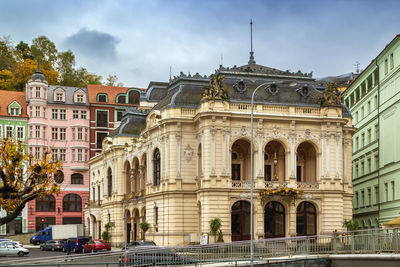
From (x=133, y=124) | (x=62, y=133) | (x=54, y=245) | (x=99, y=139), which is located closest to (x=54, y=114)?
(x=62, y=133)

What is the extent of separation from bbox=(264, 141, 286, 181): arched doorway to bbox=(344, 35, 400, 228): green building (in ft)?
37.8

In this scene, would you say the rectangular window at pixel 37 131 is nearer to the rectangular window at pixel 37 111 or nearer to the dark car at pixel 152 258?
the rectangular window at pixel 37 111

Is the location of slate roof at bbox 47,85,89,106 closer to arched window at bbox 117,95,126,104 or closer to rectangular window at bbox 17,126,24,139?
arched window at bbox 117,95,126,104

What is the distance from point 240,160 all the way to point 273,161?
10.0ft

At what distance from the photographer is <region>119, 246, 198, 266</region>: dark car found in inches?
1412

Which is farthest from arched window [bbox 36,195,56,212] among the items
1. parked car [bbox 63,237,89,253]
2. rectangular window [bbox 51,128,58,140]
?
parked car [bbox 63,237,89,253]

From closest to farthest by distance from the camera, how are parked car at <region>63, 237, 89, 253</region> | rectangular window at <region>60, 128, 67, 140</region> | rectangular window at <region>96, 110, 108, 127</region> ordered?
parked car at <region>63, 237, 89, 253</region>, rectangular window at <region>60, 128, 67, 140</region>, rectangular window at <region>96, 110, 108, 127</region>

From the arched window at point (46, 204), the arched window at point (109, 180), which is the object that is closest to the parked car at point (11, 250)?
the arched window at point (109, 180)

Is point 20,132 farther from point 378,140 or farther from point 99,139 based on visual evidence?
point 378,140

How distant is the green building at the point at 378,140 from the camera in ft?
218

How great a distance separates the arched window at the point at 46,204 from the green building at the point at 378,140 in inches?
1681

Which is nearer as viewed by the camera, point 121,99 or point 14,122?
point 14,122

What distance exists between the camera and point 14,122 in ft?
321

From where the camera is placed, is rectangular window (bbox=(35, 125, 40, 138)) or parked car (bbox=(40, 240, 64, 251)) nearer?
parked car (bbox=(40, 240, 64, 251))
